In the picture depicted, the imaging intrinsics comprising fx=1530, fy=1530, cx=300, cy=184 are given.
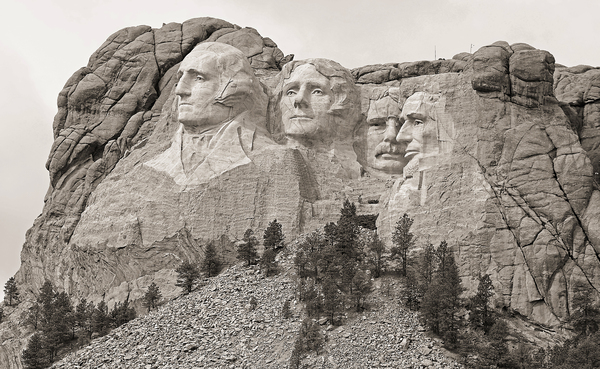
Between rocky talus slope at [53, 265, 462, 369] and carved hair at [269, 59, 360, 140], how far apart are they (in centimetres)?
989

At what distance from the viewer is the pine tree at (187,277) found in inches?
2557

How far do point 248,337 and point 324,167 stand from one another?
12502mm

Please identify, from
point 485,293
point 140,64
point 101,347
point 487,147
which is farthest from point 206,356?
point 140,64

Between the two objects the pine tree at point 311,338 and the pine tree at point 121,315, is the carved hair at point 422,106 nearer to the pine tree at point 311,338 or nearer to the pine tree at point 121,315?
the pine tree at point 311,338

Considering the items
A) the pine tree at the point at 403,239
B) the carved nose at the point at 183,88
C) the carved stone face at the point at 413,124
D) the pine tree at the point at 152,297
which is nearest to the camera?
the pine tree at the point at 403,239

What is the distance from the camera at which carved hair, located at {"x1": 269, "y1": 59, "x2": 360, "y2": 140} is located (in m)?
70.8

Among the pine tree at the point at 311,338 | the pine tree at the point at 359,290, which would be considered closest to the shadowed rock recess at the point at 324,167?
the pine tree at the point at 359,290

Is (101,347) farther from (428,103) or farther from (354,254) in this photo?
(428,103)

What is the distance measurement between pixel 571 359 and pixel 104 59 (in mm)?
30722

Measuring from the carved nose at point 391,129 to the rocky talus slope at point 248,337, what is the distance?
31.7ft

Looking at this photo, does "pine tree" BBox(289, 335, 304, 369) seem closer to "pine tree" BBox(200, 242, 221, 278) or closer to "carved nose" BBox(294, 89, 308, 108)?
"pine tree" BBox(200, 242, 221, 278)

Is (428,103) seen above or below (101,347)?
above

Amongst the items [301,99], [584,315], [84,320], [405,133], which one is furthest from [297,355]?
[301,99]

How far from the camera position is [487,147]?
65.3 meters
